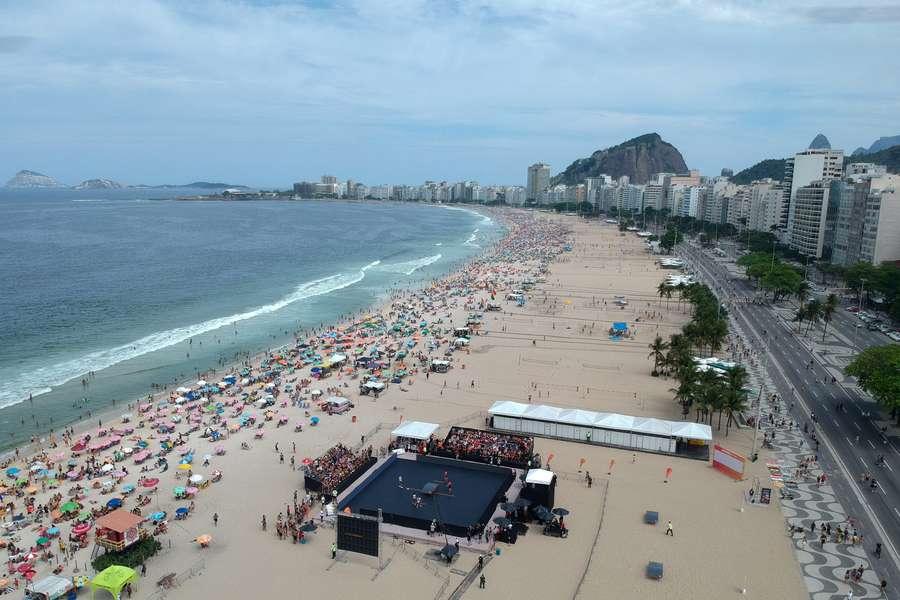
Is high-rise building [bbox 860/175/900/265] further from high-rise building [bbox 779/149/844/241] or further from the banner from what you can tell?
the banner

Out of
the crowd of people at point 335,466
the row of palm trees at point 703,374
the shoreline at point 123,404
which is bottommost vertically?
the shoreline at point 123,404

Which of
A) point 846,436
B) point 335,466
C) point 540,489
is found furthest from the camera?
point 846,436

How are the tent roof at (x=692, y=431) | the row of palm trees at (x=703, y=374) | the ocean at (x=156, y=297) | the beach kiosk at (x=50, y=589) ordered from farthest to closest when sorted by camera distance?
the ocean at (x=156, y=297) → the row of palm trees at (x=703, y=374) → the tent roof at (x=692, y=431) → the beach kiosk at (x=50, y=589)

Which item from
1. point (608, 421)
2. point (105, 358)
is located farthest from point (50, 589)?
point (105, 358)

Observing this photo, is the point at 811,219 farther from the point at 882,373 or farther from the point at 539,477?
the point at 539,477

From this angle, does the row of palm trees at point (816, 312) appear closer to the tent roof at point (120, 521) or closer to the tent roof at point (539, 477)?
the tent roof at point (539, 477)

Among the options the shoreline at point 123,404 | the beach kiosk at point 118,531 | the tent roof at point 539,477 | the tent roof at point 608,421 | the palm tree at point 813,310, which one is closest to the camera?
the beach kiosk at point 118,531

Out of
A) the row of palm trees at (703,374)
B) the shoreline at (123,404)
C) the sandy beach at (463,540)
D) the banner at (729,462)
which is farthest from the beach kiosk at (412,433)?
the shoreline at (123,404)

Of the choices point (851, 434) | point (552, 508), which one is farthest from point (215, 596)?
point (851, 434)
